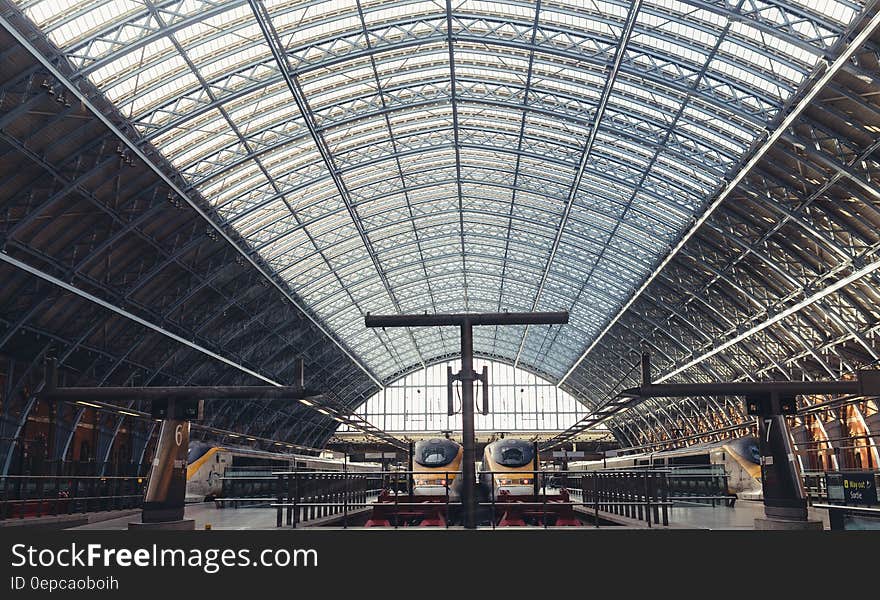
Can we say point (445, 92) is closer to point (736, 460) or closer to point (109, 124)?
point (109, 124)

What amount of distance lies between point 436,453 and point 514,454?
12.3 ft

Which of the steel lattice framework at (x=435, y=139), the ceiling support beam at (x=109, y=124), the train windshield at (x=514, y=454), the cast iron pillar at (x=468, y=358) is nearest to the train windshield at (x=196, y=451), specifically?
the steel lattice framework at (x=435, y=139)

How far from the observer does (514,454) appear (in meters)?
35.7

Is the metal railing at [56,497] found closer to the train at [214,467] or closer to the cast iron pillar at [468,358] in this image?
the train at [214,467]

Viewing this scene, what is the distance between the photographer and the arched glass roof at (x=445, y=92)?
2694cm

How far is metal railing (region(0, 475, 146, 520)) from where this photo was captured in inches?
938

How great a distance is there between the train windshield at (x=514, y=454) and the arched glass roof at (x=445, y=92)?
50.7ft

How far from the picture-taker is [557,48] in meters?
31.4

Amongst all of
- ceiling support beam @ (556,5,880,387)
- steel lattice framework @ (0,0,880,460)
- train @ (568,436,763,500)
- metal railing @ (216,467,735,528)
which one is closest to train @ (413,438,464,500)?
metal railing @ (216,467,735,528)

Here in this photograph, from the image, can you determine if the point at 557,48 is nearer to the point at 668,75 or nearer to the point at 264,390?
the point at 668,75

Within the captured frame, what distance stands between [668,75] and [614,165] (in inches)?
411

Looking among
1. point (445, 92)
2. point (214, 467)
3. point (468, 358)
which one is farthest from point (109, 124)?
point (214, 467)

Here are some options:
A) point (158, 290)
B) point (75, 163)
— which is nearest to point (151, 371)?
point (158, 290)

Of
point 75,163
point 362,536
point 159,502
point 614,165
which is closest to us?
point 362,536
